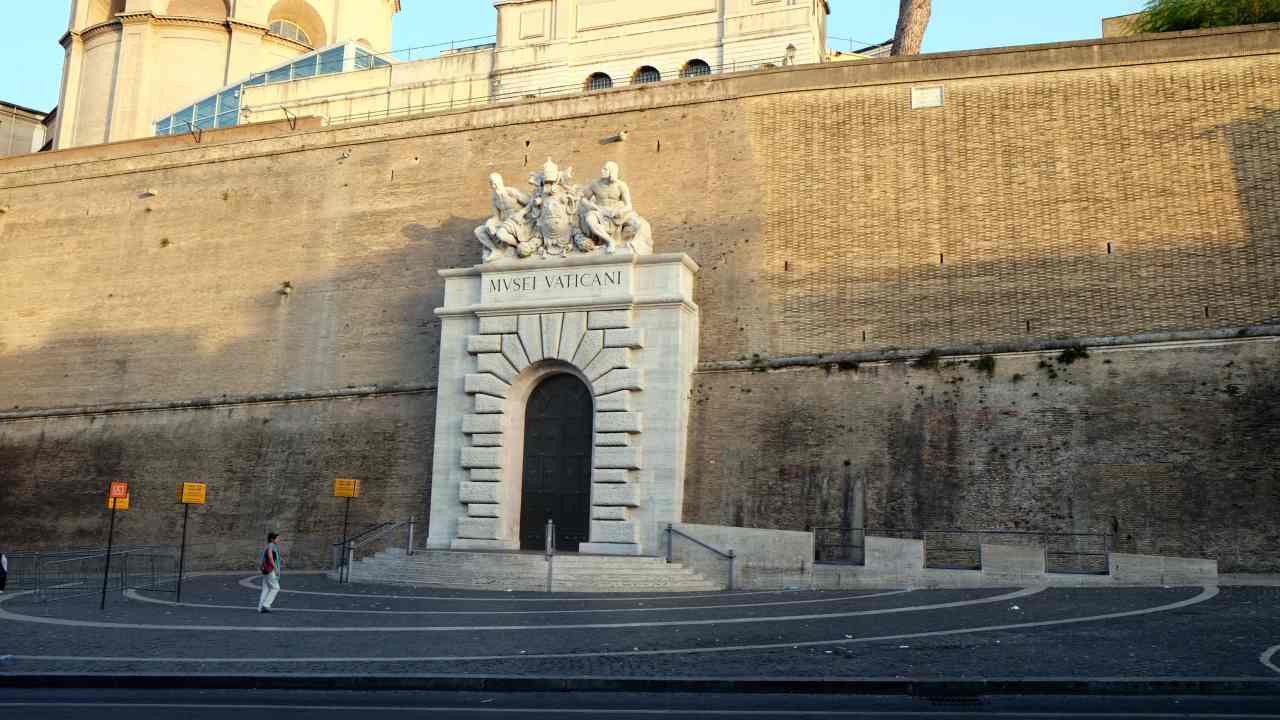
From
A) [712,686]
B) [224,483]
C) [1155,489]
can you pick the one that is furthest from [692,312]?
[712,686]

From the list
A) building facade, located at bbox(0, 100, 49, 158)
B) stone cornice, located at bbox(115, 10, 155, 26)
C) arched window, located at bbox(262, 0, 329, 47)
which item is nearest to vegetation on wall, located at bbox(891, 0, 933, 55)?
arched window, located at bbox(262, 0, 329, 47)

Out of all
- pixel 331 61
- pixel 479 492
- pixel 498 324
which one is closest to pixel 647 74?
pixel 331 61

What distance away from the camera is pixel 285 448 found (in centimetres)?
2697

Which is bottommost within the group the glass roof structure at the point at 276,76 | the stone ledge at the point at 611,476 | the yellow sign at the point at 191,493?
the yellow sign at the point at 191,493

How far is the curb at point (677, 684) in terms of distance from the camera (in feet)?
33.5

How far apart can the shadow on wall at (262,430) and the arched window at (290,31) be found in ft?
52.2

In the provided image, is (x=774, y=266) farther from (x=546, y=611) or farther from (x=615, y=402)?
(x=546, y=611)

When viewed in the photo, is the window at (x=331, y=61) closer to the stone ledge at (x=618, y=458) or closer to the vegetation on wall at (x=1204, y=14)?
the stone ledge at (x=618, y=458)

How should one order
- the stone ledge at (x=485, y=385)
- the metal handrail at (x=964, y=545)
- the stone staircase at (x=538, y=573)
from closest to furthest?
1. the metal handrail at (x=964, y=545)
2. the stone staircase at (x=538, y=573)
3. the stone ledge at (x=485, y=385)

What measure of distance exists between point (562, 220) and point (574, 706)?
1507cm

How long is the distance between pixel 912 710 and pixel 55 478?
2474 cm

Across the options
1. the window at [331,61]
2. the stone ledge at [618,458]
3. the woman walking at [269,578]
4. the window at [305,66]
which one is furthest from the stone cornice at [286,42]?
the woman walking at [269,578]

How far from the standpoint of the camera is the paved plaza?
1141cm

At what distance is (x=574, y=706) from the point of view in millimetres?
9969
